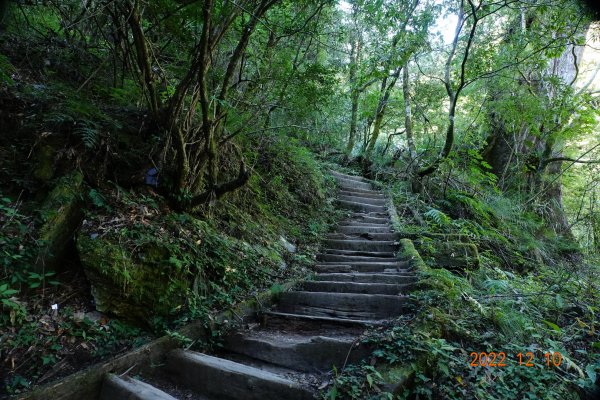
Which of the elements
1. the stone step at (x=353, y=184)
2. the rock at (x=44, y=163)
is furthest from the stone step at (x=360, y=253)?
the stone step at (x=353, y=184)

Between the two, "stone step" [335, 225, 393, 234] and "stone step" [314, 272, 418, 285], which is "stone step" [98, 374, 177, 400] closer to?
"stone step" [314, 272, 418, 285]

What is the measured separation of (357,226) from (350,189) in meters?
3.13

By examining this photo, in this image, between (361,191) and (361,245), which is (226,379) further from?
(361,191)

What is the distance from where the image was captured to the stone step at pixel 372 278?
15.3ft

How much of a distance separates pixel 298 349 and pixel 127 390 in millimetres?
1423

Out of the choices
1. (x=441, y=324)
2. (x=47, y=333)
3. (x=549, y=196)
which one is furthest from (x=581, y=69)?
(x=47, y=333)

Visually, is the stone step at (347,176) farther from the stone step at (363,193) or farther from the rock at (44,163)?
the rock at (44,163)

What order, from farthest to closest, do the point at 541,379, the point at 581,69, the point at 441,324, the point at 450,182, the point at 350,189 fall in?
the point at 581,69 → the point at 350,189 → the point at 450,182 → the point at 441,324 → the point at 541,379

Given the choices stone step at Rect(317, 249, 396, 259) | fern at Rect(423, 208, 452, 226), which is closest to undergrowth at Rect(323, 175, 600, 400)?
stone step at Rect(317, 249, 396, 259)

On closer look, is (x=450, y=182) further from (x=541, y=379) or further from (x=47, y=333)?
(x=47, y=333)

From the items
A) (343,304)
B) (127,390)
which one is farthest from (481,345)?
(127,390)

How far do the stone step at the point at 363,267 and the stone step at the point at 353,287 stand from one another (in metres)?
0.81

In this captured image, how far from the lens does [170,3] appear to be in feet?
15.5

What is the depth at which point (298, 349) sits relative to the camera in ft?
10.6
